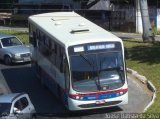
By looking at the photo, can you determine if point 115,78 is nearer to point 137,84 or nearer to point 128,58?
point 137,84

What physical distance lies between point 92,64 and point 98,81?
72cm

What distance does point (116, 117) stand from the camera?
76.8 ft

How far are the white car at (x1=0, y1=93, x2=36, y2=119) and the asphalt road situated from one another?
292 centimetres

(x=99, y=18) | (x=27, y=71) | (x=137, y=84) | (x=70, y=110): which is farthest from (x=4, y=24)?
(x=70, y=110)

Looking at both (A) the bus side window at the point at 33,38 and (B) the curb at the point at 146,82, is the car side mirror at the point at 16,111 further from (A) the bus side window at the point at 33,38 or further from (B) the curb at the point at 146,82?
(A) the bus side window at the point at 33,38

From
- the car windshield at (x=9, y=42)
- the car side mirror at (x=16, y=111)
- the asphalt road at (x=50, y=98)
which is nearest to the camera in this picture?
the car side mirror at (x=16, y=111)

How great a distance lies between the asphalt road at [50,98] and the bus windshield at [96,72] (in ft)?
4.12

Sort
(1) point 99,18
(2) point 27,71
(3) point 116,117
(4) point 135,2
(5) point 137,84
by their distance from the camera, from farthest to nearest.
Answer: (1) point 99,18 < (4) point 135,2 < (2) point 27,71 < (5) point 137,84 < (3) point 116,117

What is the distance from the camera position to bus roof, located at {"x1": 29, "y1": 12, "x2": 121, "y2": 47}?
80.3ft

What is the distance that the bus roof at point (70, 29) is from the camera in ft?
80.3

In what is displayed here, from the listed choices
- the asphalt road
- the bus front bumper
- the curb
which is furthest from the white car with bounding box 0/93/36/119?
the curb

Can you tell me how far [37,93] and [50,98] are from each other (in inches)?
52.3

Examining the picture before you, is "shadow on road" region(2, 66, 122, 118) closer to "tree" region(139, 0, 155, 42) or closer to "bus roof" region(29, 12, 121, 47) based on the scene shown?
"bus roof" region(29, 12, 121, 47)

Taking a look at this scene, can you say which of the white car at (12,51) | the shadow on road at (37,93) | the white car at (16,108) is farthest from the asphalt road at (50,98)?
the white car at (16,108)
